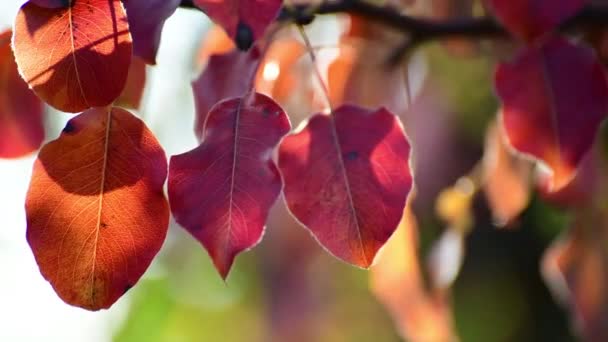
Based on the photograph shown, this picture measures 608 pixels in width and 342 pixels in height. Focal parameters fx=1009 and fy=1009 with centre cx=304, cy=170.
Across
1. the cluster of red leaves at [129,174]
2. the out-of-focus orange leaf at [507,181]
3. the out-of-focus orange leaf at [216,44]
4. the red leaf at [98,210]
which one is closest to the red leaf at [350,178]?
the cluster of red leaves at [129,174]

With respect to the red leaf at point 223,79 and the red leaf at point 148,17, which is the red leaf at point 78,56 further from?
the red leaf at point 223,79

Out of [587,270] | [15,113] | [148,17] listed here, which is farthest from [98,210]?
[587,270]

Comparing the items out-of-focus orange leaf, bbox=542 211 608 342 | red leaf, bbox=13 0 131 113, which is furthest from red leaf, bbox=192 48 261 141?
out-of-focus orange leaf, bbox=542 211 608 342

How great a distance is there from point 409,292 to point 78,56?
748 mm

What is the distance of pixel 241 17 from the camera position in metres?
0.76

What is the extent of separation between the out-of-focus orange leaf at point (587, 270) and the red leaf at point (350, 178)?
0.60 metres

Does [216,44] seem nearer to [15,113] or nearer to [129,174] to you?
[15,113]

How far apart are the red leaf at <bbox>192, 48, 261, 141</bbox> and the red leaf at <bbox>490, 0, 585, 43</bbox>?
24cm

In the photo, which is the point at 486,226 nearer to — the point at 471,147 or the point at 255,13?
the point at 471,147

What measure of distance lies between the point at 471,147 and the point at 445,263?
2121 millimetres

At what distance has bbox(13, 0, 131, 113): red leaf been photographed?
74cm

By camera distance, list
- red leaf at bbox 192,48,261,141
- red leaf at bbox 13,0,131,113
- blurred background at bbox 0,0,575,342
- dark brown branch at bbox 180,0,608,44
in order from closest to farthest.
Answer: red leaf at bbox 13,0,131,113, red leaf at bbox 192,48,261,141, dark brown branch at bbox 180,0,608,44, blurred background at bbox 0,0,575,342

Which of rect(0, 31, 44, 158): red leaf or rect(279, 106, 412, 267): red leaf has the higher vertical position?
rect(279, 106, 412, 267): red leaf

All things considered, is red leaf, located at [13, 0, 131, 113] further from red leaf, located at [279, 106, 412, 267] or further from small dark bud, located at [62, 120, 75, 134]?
red leaf, located at [279, 106, 412, 267]
